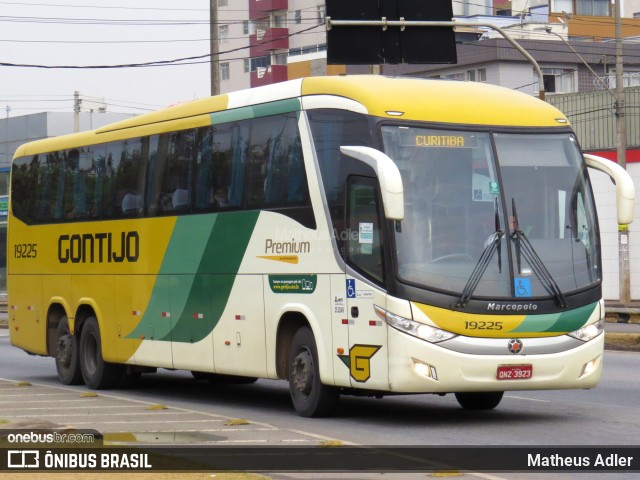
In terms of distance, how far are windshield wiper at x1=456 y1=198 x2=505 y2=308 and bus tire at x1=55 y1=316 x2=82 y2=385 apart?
880cm

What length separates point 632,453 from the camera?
38.9ft

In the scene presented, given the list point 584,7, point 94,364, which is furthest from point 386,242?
point 584,7

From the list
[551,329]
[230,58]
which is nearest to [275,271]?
[551,329]

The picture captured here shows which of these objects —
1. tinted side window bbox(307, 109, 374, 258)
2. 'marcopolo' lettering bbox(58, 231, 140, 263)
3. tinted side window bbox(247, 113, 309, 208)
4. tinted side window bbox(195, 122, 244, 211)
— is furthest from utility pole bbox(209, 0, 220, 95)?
tinted side window bbox(307, 109, 374, 258)

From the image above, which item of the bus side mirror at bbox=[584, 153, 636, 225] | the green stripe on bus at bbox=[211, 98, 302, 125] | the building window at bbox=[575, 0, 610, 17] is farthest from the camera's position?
the building window at bbox=[575, 0, 610, 17]

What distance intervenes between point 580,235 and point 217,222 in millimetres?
4730

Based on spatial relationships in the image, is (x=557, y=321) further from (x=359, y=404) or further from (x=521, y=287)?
(x=359, y=404)

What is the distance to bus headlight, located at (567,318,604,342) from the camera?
47.2ft

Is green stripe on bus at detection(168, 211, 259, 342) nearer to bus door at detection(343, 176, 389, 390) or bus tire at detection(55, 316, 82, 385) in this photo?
bus door at detection(343, 176, 389, 390)

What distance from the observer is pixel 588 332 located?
14484 millimetres

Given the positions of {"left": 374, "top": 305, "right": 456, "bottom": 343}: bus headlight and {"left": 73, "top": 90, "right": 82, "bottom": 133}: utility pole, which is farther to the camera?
{"left": 73, "top": 90, "right": 82, "bottom": 133}: utility pole

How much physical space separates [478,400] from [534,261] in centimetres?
241

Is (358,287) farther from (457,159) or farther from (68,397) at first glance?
(68,397)

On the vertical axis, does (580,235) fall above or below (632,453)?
above
